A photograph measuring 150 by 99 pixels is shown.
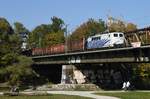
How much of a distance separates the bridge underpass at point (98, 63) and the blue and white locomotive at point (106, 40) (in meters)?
2.05

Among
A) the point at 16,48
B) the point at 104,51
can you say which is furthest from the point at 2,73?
the point at 104,51

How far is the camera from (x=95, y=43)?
70875mm

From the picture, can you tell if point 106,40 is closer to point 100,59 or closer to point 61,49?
point 100,59

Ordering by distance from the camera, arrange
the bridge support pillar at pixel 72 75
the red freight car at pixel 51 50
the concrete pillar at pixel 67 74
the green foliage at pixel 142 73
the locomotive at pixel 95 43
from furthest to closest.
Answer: the green foliage at pixel 142 73, the red freight car at pixel 51 50, the concrete pillar at pixel 67 74, the bridge support pillar at pixel 72 75, the locomotive at pixel 95 43

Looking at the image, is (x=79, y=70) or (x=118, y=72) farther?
(x=118, y=72)

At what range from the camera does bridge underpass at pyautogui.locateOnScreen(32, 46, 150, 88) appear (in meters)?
56.9

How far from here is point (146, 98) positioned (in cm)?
4222

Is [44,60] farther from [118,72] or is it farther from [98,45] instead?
[98,45]

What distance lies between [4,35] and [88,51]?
20974 millimetres

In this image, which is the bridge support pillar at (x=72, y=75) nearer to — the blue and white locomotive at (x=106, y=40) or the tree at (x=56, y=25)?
the blue and white locomotive at (x=106, y=40)

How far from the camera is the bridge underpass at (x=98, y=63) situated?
56.9 metres

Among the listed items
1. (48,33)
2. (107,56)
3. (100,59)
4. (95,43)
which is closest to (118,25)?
(95,43)

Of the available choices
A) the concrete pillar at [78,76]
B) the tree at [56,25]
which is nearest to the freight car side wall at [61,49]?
the concrete pillar at [78,76]

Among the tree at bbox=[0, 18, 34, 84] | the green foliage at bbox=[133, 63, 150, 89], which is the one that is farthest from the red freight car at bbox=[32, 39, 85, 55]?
the green foliage at bbox=[133, 63, 150, 89]
